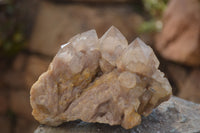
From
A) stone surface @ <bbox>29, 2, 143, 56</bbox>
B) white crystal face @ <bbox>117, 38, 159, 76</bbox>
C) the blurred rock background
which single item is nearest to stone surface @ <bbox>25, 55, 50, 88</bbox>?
the blurred rock background

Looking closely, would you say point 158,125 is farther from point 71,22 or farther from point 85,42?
point 71,22

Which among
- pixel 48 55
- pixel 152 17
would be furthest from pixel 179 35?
pixel 48 55

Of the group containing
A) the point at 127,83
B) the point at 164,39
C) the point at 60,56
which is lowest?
the point at 164,39

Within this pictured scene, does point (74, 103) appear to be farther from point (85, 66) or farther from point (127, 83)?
point (127, 83)

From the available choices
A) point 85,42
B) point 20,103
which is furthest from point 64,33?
point 85,42

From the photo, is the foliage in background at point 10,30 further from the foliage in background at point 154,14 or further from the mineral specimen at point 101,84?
the mineral specimen at point 101,84

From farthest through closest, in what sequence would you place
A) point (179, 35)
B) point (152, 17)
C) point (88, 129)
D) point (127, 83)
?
1. point (152, 17)
2. point (179, 35)
3. point (88, 129)
4. point (127, 83)

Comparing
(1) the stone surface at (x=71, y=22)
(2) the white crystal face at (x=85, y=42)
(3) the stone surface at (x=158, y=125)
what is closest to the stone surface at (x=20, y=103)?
(1) the stone surface at (x=71, y=22)

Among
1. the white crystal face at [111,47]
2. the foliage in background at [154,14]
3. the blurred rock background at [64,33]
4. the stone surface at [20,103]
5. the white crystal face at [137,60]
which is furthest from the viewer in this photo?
the stone surface at [20,103]
